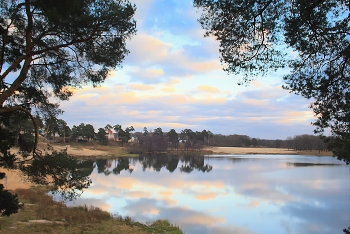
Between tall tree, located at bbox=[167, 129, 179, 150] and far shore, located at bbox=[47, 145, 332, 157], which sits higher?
tall tree, located at bbox=[167, 129, 179, 150]

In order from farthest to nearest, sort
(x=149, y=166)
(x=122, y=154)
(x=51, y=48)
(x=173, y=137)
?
(x=173, y=137), (x=122, y=154), (x=149, y=166), (x=51, y=48)

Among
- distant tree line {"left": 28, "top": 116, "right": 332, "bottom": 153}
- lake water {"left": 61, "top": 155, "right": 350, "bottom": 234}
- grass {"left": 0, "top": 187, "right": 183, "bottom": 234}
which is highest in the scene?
distant tree line {"left": 28, "top": 116, "right": 332, "bottom": 153}

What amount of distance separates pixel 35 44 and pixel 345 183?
19.6 m

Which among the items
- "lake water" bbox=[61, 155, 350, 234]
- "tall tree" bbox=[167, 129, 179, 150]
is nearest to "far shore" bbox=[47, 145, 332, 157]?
"tall tree" bbox=[167, 129, 179, 150]

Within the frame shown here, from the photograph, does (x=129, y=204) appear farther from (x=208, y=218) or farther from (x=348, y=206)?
(x=348, y=206)

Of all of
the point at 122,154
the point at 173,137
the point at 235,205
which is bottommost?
the point at 235,205

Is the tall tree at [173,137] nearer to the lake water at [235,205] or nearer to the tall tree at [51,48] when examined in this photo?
the lake water at [235,205]

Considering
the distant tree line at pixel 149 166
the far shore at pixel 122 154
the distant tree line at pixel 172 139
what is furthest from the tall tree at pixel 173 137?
the distant tree line at pixel 149 166

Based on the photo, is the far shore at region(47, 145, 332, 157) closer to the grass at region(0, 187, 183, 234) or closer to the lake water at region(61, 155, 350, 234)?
the lake water at region(61, 155, 350, 234)

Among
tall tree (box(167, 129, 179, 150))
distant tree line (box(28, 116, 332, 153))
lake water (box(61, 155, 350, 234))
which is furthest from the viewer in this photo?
tall tree (box(167, 129, 179, 150))

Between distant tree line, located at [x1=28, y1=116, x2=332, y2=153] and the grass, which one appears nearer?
the grass

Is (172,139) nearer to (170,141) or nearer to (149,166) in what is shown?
(170,141)

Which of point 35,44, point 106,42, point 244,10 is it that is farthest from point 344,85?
point 35,44

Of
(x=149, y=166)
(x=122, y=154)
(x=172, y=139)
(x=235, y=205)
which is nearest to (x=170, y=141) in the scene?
(x=172, y=139)
